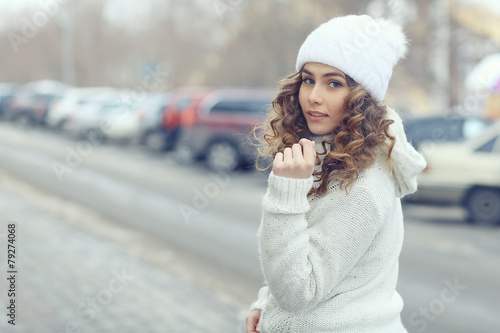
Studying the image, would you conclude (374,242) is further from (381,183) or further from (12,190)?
(12,190)

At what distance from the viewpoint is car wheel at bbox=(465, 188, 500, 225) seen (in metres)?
9.66

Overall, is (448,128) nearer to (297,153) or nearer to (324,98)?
(324,98)

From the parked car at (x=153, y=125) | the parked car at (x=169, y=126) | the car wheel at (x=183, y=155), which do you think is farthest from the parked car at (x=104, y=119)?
the car wheel at (x=183, y=155)

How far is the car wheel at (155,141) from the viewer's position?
65.8ft

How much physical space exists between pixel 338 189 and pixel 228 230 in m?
7.43

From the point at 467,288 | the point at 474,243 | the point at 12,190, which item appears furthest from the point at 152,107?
the point at 467,288

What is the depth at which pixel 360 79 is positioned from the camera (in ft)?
5.82

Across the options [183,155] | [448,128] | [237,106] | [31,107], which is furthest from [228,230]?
[31,107]

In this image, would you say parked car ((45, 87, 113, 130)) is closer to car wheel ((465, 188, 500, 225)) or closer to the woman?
car wheel ((465, 188, 500, 225))

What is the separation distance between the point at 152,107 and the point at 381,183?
1932cm

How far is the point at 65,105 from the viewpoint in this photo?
2834cm

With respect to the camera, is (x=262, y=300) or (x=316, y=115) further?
(x=262, y=300)

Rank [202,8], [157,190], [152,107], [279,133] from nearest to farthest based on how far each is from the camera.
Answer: [279,133], [157,190], [152,107], [202,8]

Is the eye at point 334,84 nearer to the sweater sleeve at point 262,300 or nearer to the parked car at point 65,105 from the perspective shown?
the sweater sleeve at point 262,300
